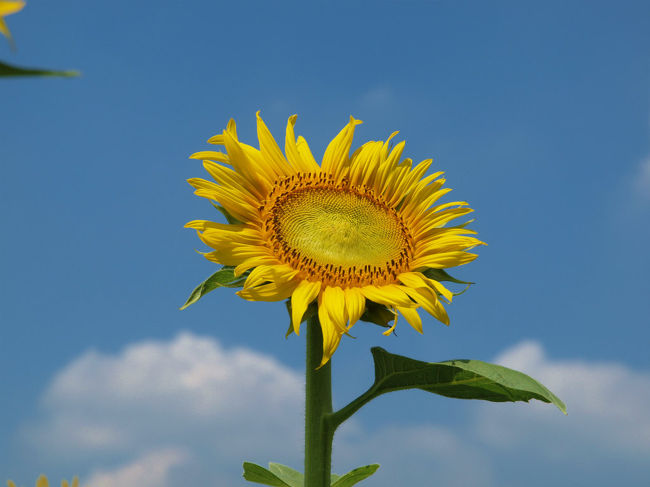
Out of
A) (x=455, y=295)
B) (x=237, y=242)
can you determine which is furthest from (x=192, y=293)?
(x=455, y=295)

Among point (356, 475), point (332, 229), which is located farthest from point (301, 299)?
point (356, 475)

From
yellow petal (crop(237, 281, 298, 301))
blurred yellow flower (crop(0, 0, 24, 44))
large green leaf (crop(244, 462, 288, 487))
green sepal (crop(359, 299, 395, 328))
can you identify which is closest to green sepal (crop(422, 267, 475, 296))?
green sepal (crop(359, 299, 395, 328))

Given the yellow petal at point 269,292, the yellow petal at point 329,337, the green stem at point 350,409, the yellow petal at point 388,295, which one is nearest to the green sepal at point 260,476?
the green stem at point 350,409

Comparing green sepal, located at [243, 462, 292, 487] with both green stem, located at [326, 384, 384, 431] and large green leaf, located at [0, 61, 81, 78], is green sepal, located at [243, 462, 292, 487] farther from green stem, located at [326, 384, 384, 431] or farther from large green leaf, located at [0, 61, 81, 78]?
large green leaf, located at [0, 61, 81, 78]

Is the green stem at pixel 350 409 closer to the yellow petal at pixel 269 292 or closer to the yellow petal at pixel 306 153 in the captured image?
the yellow petal at pixel 269 292

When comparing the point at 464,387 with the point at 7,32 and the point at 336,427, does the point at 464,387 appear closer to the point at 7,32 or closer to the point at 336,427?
the point at 336,427

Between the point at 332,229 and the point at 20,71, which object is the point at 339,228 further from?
the point at 20,71
